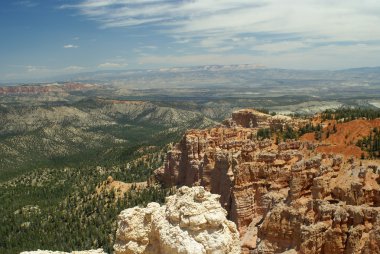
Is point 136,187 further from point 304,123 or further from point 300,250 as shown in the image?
point 300,250

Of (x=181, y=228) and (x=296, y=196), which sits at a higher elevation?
(x=181, y=228)

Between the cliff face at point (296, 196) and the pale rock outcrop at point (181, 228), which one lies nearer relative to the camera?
the pale rock outcrop at point (181, 228)

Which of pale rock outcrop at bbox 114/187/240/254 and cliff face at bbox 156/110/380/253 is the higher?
pale rock outcrop at bbox 114/187/240/254

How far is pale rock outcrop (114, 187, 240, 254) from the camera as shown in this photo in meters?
17.5

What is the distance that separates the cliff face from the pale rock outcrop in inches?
632

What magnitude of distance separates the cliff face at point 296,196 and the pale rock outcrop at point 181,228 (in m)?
16.1

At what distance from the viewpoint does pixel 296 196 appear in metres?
41.7

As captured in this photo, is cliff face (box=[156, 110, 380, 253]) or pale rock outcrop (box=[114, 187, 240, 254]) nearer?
pale rock outcrop (box=[114, 187, 240, 254])

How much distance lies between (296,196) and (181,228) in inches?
1013

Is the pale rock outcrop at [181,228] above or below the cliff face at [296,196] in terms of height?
above

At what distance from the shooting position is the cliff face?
109 ft

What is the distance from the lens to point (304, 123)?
2931 inches

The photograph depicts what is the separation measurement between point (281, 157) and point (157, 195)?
35515 millimetres

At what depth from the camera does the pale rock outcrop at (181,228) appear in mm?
17484
